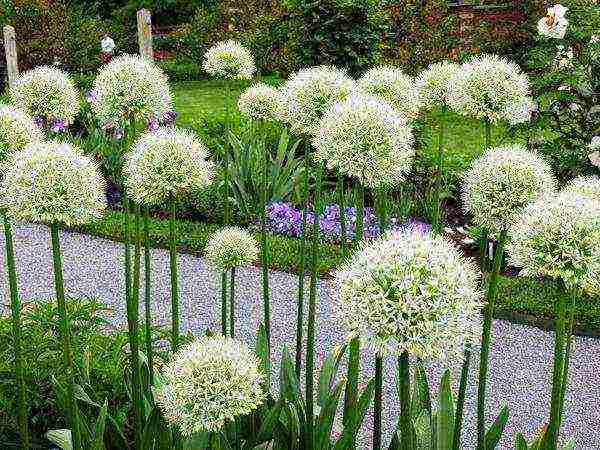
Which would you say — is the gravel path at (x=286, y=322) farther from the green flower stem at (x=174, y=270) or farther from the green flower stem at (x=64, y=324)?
the green flower stem at (x=64, y=324)

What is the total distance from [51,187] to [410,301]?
106 cm

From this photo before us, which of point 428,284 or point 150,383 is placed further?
point 150,383

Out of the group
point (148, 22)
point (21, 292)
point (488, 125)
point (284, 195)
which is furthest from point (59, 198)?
point (148, 22)

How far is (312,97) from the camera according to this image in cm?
308

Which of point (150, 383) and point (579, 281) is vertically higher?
point (579, 281)

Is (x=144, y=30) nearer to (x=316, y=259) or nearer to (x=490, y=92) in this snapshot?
(x=490, y=92)

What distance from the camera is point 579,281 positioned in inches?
80.0

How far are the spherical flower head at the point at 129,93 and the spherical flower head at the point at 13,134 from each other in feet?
1.41

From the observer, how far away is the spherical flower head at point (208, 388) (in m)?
2.08

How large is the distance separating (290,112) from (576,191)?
112cm

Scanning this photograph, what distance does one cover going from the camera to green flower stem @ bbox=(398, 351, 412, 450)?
6.27 ft

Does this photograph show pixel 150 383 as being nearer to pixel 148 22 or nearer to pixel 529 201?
pixel 529 201

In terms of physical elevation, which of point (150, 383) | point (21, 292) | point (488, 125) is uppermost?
point (488, 125)

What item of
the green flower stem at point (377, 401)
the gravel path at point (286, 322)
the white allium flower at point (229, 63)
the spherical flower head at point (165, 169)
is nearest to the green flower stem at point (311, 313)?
the green flower stem at point (377, 401)
